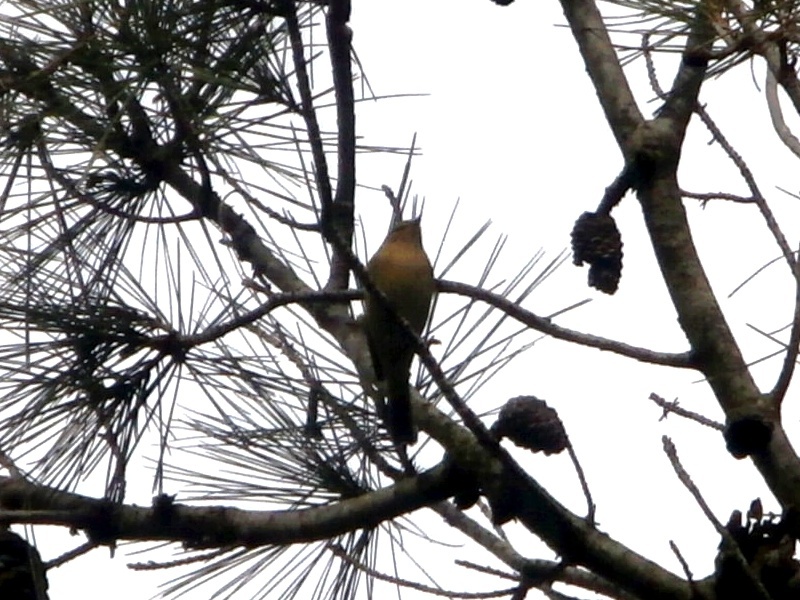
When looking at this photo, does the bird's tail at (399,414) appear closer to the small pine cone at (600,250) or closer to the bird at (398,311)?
the bird at (398,311)

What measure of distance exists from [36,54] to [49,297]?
0.33 meters

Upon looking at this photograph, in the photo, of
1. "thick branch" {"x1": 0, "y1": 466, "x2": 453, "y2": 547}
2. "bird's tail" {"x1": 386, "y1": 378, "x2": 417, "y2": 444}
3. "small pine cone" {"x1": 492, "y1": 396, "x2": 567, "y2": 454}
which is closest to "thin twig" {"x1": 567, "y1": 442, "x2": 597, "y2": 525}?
"small pine cone" {"x1": 492, "y1": 396, "x2": 567, "y2": 454}

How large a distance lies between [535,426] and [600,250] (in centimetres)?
37

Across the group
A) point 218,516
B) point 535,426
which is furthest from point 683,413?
point 218,516

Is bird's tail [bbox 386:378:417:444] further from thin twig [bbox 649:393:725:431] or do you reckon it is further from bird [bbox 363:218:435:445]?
thin twig [bbox 649:393:725:431]

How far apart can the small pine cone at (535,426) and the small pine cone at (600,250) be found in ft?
1.05

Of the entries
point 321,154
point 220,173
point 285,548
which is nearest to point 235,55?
point 220,173

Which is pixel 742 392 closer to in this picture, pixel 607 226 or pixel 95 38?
pixel 607 226

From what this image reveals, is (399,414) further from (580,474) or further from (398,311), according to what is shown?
(580,474)

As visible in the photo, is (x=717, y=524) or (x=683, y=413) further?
(x=683, y=413)

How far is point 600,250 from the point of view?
195cm

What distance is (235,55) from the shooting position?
5.96 feet

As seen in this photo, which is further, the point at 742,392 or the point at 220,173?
the point at 220,173

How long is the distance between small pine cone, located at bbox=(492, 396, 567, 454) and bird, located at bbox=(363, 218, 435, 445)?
147 millimetres
